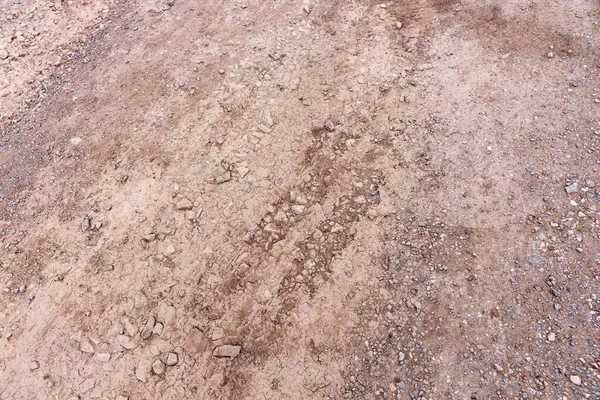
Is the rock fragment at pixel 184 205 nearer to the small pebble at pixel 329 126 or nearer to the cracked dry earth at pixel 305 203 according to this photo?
the cracked dry earth at pixel 305 203

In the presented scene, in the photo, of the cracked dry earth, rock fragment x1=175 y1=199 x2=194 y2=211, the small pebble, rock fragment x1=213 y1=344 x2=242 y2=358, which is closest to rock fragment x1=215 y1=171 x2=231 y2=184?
the cracked dry earth

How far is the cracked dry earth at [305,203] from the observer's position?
344cm

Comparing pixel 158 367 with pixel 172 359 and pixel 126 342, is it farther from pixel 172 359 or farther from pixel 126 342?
pixel 126 342

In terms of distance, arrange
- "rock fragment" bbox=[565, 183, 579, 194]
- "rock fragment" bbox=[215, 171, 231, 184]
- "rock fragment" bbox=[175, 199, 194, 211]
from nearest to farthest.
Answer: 1. "rock fragment" bbox=[565, 183, 579, 194]
2. "rock fragment" bbox=[175, 199, 194, 211]
3. "rock fragment" bbox=[215, 171, 231, 184]

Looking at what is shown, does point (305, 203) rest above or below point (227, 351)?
above

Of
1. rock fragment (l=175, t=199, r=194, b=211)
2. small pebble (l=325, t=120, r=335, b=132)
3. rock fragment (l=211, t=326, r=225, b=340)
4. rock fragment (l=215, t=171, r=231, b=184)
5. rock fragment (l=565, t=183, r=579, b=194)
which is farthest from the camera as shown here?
small pebble (l=325, t=120, r=335, b=132)

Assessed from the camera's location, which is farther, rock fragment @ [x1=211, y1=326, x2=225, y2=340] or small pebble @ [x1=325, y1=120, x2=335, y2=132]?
small pebble @ [x1=325, y1=120, x2=335, y2=132]

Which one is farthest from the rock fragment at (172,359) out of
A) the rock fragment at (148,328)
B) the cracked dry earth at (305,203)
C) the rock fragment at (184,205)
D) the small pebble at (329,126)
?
the small pebble at (329,126)

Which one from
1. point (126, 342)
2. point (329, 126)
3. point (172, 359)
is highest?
point (329, 126)

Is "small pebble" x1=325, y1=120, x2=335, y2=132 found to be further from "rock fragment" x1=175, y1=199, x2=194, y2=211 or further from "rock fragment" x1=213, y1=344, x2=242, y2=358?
"rock fragment" x1=213, y1=344, x2=242, y2=358

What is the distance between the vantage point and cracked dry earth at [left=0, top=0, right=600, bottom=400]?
11.3ft

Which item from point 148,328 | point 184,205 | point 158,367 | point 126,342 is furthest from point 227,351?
point 184,205

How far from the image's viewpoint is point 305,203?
14.0 feet

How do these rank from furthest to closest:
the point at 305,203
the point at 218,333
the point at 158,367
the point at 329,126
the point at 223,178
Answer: the point at 329,126
the point at 223,178
the point at 305,203
the point at 218,333
the point at 158,367
